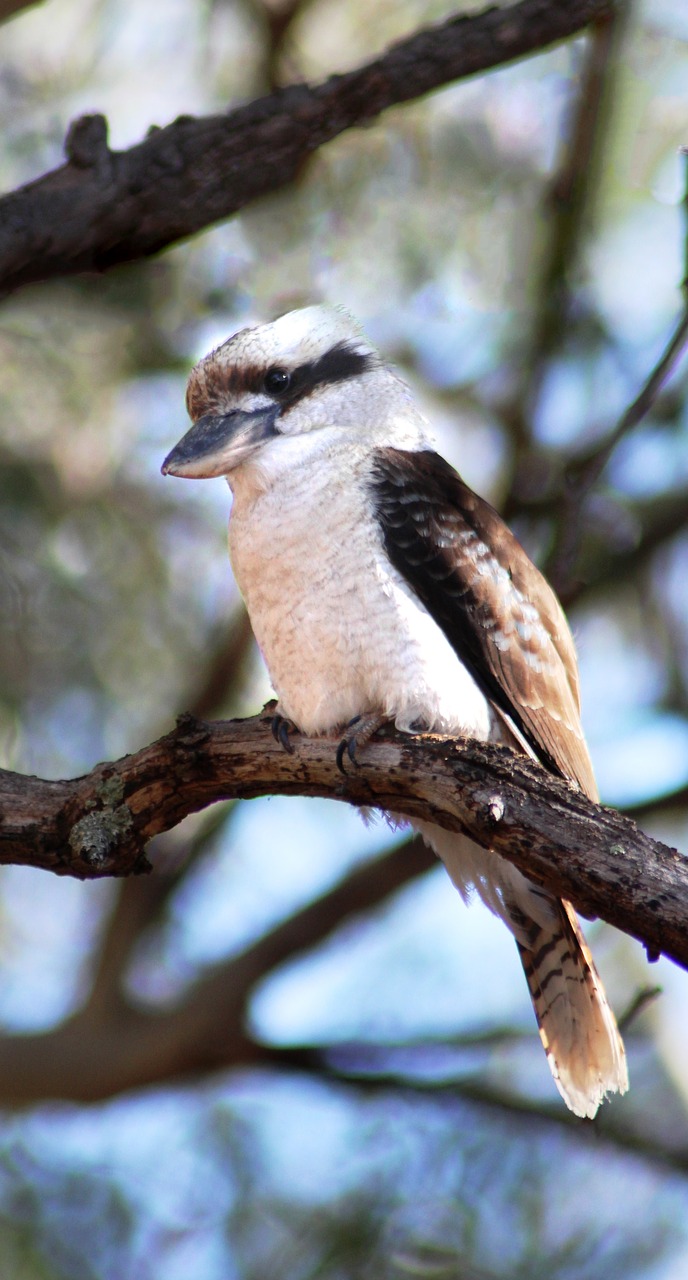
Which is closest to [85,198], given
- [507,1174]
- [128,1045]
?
[128,1045]

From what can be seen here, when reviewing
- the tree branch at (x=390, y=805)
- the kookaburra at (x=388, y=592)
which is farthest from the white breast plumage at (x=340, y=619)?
the tree branch at (x=390, y=805)

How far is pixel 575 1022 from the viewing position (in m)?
2.87

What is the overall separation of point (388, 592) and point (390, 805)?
401mm

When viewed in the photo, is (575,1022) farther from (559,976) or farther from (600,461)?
(600,461)

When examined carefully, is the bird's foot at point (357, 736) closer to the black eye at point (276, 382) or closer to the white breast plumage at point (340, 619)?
the white breast plumage at point (340, 619)

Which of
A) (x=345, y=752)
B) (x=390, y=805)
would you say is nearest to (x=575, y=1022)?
(x=390, y=805)

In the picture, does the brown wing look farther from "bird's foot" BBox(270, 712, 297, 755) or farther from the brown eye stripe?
"bird's foot" BBox(270, 712, 297, 755)

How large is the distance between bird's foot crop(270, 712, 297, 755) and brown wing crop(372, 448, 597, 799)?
0.35 metres

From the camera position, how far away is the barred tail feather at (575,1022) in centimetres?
283

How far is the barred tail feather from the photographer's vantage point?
2.83 metres

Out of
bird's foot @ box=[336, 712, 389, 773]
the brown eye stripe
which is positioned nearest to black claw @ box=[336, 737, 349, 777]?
bird's foot @ box=[336, 712, 389, 773]

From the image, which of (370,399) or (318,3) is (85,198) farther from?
(318,3)

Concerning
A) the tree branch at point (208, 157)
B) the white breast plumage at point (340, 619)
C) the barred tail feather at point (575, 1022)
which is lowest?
the barred tail feather at point (575, 1022)

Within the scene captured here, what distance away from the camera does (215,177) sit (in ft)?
9.36
